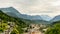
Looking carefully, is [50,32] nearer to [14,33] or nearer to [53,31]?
[53,31]

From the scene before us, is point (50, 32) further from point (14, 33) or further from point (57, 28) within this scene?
point (14, 33)

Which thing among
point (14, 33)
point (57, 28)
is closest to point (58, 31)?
point (57, 28)

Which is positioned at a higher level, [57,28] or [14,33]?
[57,28]

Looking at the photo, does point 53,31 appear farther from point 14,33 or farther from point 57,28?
point 14,33

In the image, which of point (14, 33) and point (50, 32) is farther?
point (14, 33)

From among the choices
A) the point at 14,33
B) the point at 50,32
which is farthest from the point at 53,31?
the point at 14,33

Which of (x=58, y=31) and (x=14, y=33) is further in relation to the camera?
(x=14, y=33)
